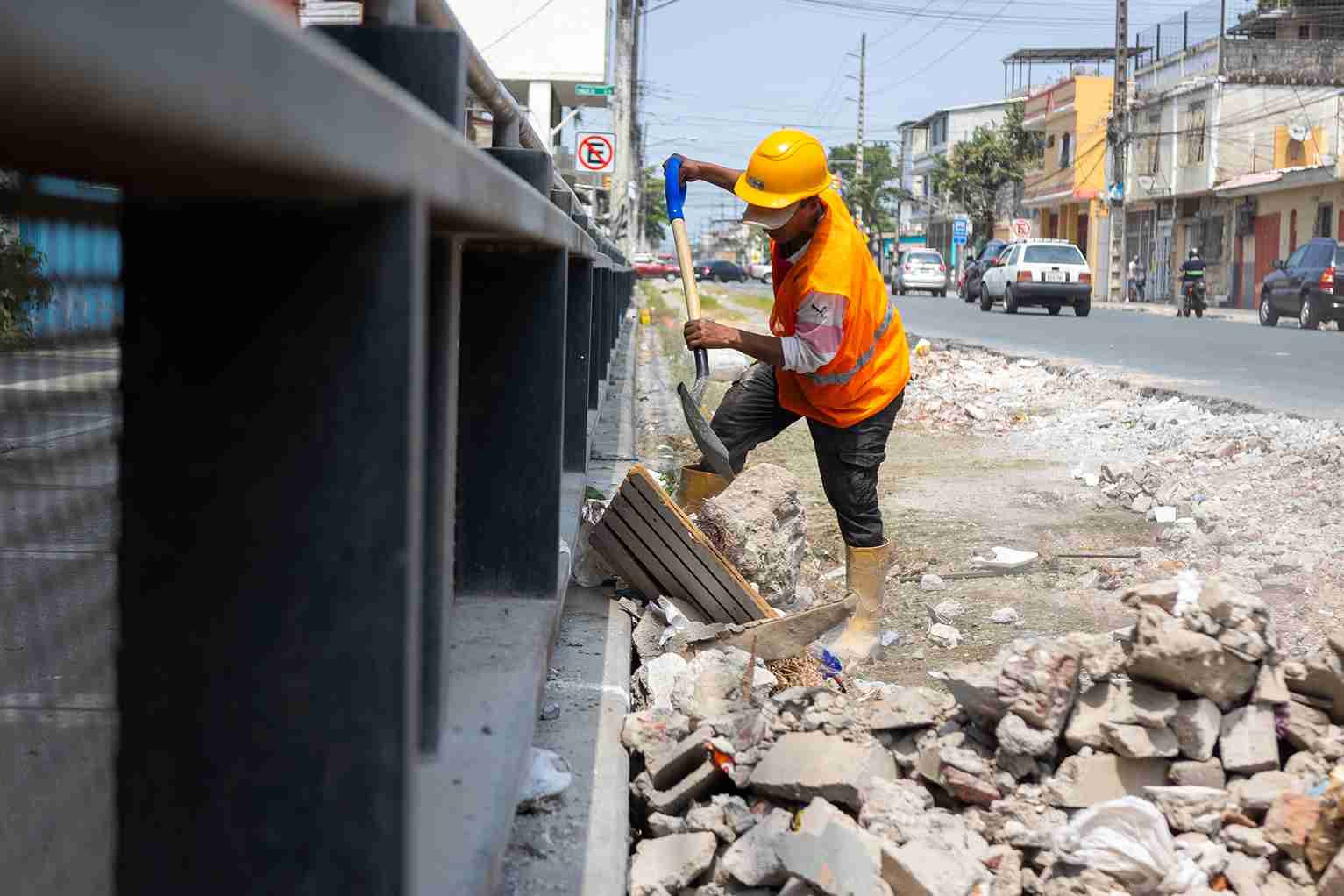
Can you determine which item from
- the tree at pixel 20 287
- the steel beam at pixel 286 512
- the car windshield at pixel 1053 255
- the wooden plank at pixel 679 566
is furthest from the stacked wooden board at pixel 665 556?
the car windshield at pixel 1053 255

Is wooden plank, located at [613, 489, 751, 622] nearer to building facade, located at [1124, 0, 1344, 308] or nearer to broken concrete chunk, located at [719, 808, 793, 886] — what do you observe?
broken concrete chunk, located at [719, 808, 793, 886]

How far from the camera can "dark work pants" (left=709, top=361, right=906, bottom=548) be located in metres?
5.31

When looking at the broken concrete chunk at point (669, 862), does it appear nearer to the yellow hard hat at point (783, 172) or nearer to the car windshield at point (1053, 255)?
the yellow hard hat at point (783, 172)

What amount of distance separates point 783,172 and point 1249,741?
2.42 meters

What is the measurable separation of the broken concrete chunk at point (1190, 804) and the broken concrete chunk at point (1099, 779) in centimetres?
6

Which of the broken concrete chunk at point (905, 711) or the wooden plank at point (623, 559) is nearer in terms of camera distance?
the broken concrete chunk at point (905, 711)

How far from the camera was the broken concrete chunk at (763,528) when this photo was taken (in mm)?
5211

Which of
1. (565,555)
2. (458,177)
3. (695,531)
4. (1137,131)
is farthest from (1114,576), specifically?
(1137,131)

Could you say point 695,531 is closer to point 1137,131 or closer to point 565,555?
point 565,555

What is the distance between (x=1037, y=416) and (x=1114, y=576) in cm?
639

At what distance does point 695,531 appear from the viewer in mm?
4664

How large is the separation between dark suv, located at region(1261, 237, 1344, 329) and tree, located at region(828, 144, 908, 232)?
59.8 m

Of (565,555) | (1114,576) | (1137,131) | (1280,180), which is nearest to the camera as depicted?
(565,555)

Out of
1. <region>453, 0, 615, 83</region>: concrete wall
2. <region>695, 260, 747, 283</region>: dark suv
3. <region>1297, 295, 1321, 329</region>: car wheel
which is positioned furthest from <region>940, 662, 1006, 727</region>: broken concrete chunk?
<region>695, 260, 747, 283</region>: dark suv
